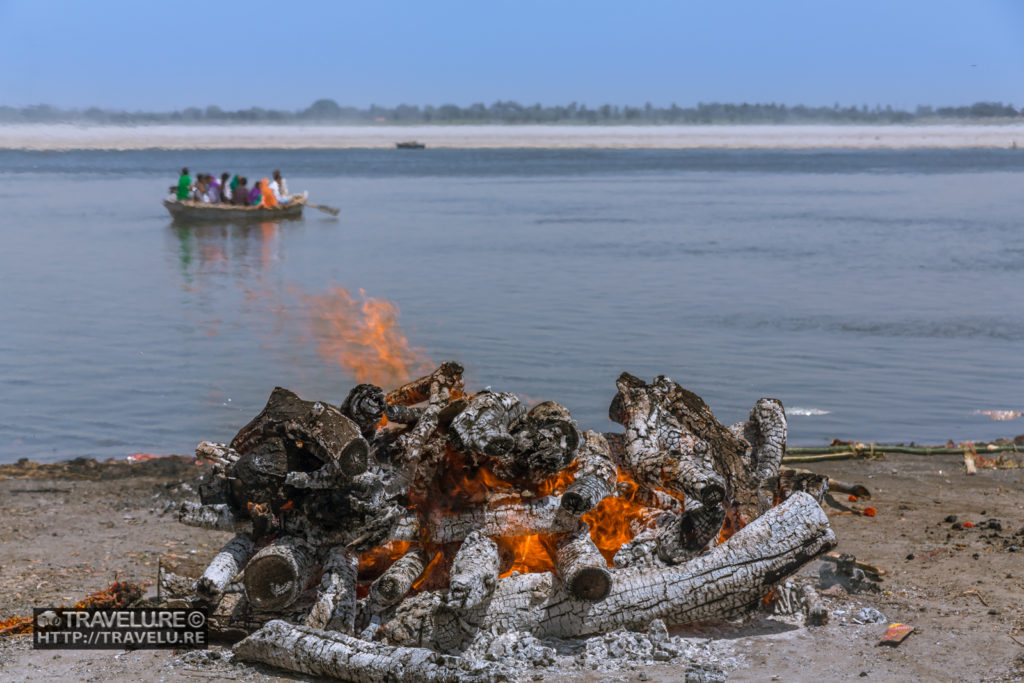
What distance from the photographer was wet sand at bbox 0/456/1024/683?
17.0 ft

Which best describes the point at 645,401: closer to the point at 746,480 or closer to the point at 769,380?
the point at 746,480

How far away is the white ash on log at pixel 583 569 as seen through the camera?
208 inches

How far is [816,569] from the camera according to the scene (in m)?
6.66

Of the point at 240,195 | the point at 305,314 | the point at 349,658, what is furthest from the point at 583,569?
the point at 240,195

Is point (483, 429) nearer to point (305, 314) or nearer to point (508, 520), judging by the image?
point (508, 520)

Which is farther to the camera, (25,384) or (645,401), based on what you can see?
(25,384)

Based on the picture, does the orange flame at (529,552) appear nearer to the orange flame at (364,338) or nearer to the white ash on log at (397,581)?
the white ash on log at (397,581)

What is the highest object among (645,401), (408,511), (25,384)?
(645,401)

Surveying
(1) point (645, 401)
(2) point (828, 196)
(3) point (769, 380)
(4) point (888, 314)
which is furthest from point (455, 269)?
(2) point (828, 196)

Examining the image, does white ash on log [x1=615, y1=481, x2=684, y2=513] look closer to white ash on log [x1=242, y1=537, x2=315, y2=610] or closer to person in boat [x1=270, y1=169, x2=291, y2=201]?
white ash on log [x1=242, y1=537, x2=315, y2=610]

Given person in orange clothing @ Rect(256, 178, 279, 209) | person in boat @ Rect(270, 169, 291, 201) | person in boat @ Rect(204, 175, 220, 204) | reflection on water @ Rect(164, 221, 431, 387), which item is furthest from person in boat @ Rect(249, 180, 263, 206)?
reflection on water @ Rect(164, 221, 431, 387)

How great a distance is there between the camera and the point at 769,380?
13875mm

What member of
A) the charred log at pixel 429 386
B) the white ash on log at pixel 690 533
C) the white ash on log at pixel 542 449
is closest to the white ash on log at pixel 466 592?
the white ash on log at pixel 542 449

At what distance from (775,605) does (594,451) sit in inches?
56.1
